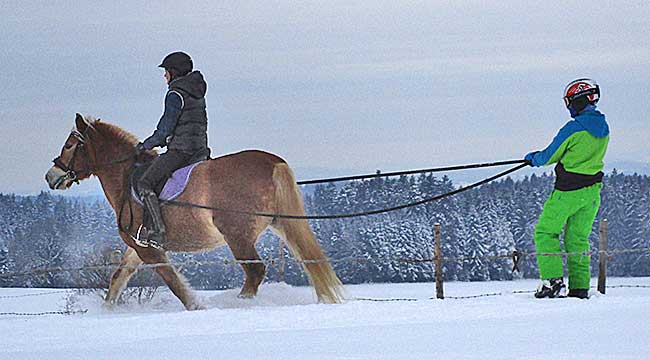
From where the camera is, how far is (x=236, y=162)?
923 cm

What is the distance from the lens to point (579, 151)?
8.38 meters

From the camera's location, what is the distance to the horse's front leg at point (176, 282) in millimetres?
9352

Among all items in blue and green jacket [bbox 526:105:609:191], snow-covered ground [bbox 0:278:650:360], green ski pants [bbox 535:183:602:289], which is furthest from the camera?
green ski pants [bbox 535:183:602:289]

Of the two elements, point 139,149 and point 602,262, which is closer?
point 139,149

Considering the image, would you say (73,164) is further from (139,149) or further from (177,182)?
(177,182)

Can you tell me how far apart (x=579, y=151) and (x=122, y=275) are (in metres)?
4.52

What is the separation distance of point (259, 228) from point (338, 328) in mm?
2011

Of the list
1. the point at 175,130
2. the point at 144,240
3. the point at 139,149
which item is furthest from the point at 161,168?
the point at 144,240

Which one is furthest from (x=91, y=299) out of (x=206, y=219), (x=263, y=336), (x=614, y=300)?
(x=614, y=300)

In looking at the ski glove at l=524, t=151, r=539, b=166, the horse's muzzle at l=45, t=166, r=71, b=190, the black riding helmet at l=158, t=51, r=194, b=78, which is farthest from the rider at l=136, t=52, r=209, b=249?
the ski glove at l=524, t=151, r=539, b=166

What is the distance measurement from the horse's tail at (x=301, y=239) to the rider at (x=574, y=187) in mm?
1843

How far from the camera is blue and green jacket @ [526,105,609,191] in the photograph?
8305 millimetres

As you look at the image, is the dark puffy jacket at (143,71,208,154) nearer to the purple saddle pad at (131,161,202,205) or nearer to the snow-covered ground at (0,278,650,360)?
the purple saddle pad at (131,161,202,205)

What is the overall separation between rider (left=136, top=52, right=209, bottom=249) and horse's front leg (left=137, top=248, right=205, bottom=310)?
0.67ft
